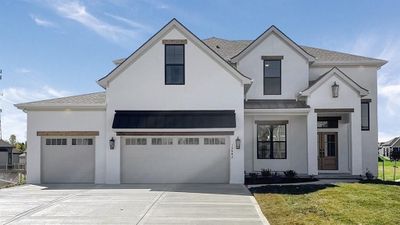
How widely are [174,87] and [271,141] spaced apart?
6.59m

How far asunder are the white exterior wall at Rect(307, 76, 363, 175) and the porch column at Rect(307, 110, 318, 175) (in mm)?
941

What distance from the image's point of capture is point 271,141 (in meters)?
23.7

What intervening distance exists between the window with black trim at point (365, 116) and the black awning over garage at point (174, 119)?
8.86m

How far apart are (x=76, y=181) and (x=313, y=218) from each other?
1335cm

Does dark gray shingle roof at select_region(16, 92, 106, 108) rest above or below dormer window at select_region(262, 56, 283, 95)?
below

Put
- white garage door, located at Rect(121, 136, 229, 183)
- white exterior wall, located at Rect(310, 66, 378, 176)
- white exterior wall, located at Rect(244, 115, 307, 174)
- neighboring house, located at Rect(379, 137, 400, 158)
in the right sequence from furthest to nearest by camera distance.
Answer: neighboring house, located at Rect(379, 137, 400, 158) < white exterior wall, located at Rect(310, 66, 378, 176) < white exterior wall, located at Rect(244, 115, 307, 174) < white garage door, located at Rect(121, 136, 229, 183)

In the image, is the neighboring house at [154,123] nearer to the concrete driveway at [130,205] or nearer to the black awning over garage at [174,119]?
the black awning over garage at [174,119]

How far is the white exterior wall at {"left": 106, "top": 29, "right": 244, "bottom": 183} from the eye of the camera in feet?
68.4

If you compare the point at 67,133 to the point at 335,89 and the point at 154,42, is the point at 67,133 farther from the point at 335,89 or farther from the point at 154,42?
the point at 335,89

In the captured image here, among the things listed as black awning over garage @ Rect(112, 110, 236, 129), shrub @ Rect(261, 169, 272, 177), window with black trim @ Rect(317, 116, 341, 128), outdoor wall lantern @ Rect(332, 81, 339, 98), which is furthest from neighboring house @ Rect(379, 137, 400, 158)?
black awning over garage @ Rect(112, 110, 236, 129)

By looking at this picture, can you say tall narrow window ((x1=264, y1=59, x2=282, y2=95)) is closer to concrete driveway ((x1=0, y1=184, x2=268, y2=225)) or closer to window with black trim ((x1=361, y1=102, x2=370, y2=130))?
window with black trim ((x1=361, y1=102, x2=370, y2=130))

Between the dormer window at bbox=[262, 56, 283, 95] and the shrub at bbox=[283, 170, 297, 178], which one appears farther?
the dormer window at bbox=[262, 56, 283, 95]

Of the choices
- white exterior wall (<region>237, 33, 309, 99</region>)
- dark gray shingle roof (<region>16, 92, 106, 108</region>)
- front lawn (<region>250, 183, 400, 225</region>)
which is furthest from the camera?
white exterior wall (<region>237, 33, 309, 99</region>)

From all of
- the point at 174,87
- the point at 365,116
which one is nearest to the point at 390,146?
the point at 365,116
